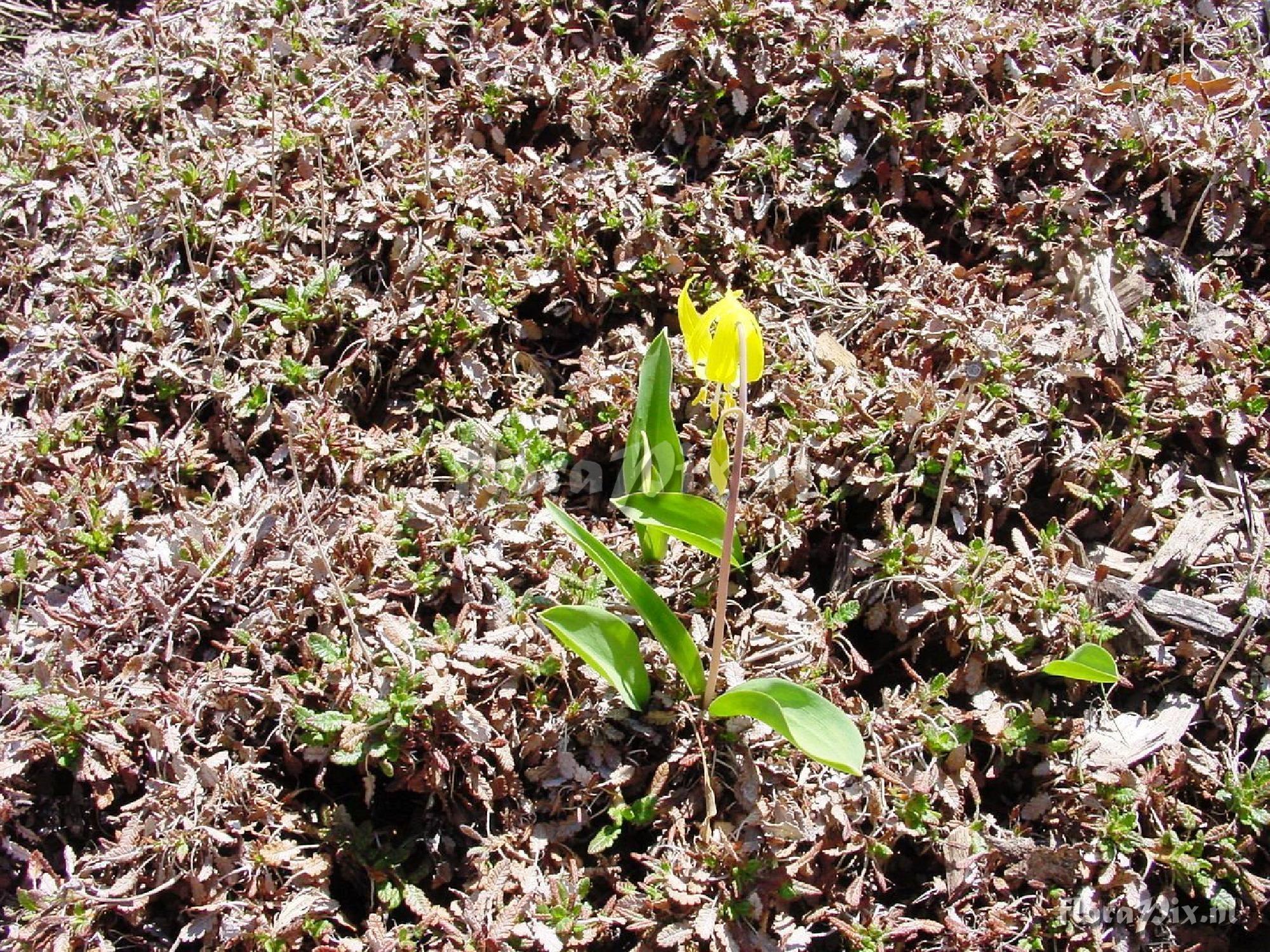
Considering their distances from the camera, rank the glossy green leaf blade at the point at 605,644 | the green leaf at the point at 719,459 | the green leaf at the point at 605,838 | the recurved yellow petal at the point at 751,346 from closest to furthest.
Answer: the recurved yellow petal at the point at 751,346, the glossy green leaf blade at the point at 605,644, the green leaf at the point at 605,838, the green leaf at the point at 719,459

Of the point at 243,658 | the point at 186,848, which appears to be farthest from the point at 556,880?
the point at 243,658

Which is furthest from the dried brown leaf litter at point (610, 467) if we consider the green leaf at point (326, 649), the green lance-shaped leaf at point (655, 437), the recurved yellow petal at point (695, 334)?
the recurved yellow petal at point (695, 334)

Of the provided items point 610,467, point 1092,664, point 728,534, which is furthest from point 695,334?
point 1092,664

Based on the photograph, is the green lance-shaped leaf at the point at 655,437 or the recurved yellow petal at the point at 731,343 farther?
the green lance-shaped leaf at the point at 655,437

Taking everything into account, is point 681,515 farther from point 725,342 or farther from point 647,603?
point 725,342

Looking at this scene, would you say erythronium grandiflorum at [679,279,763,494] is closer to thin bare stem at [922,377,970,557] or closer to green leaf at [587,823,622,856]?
thin bare stem at [922,377,970,557]

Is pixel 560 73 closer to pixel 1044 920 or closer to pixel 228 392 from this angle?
pixel 228 392

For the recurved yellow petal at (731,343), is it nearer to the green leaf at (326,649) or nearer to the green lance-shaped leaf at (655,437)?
the green lance-shaped leaf at (655,437)
